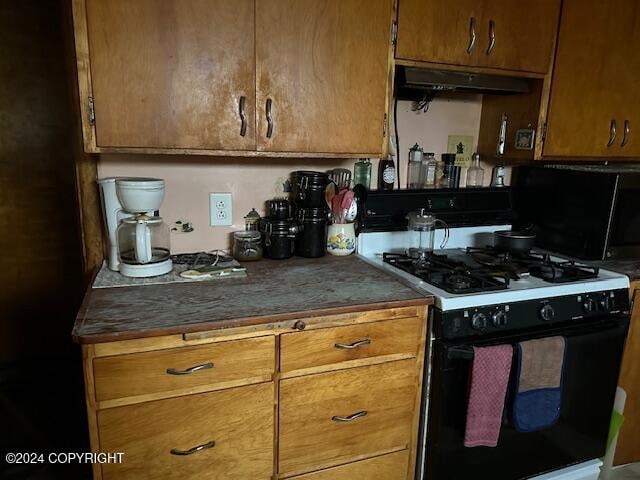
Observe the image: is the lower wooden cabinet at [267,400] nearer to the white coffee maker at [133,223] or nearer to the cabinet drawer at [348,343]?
the cabinet drawer at [348,343]

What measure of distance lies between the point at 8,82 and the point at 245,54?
1.68 metres

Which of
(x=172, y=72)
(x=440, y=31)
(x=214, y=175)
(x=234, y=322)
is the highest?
(x=440, y=31)

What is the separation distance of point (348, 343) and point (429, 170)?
103 centimetres

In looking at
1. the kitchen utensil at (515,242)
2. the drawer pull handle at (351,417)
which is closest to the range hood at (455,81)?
the kitchen utensil at (515,242)

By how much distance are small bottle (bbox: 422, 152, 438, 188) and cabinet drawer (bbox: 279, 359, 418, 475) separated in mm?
919

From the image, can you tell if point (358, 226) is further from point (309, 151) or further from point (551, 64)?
point (551, 64)

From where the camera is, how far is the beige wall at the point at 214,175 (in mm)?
1688

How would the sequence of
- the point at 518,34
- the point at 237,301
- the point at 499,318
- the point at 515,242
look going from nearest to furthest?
1. the point at 237,301
2. the point at 499,318
3. the point at 518,34
4. the point at 515,242

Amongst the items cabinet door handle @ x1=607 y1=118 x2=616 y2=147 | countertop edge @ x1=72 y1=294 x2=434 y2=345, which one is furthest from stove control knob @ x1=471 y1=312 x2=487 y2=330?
cabinet door handle @ x1=607 y1=118 x2=616 y2=147

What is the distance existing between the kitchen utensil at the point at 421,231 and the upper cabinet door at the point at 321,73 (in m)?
0.41

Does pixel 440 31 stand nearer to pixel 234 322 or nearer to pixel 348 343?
pixel 348 343

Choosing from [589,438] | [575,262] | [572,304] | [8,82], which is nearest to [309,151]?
[572,304]

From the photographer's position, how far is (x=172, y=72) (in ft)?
4.44
